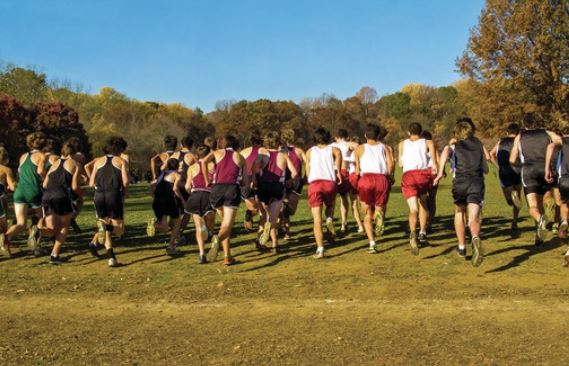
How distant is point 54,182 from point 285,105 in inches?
3295

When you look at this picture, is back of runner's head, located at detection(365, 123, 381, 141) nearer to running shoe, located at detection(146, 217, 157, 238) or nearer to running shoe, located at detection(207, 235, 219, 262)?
running shoe, located at detection(207, 235, 219, 262)

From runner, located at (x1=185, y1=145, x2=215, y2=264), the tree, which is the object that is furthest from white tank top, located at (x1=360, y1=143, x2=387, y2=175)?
the tree

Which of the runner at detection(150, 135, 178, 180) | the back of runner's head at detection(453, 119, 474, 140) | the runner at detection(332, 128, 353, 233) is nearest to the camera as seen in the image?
the back of runner's head at detection(453, 119, 474, 140)

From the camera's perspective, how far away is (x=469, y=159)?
8.31 meters

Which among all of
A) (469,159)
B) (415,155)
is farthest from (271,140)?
(469,159)

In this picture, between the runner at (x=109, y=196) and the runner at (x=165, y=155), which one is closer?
the runner at (x=109, y=196)

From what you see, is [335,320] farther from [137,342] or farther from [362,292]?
[137,342]

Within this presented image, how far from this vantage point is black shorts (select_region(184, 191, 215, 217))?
936 cm

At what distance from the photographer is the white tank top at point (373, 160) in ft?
30.9

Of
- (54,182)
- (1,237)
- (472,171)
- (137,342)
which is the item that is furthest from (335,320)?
(1,237)

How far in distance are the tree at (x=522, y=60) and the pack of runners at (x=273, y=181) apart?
21161mm

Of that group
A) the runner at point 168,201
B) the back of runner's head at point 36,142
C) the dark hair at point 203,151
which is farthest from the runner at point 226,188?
the back of runner's head at point 36,142

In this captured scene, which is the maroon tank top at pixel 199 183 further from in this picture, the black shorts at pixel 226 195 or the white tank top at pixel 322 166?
the white tank top at pixel 322 166

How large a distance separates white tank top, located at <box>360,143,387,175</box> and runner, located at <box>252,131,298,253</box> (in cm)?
154
